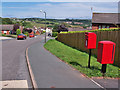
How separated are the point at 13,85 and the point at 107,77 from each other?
4.07m

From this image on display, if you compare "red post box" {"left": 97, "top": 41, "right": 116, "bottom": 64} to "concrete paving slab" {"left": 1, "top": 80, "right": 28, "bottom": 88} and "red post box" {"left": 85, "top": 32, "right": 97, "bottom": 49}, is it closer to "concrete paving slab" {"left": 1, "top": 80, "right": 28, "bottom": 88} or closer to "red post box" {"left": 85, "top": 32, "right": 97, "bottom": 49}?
"red post box" {"left": 85, "top": 32, "right": 97, "bottom": 49}

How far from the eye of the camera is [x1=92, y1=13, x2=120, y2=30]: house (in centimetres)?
3813

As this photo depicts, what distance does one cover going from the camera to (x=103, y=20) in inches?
1537

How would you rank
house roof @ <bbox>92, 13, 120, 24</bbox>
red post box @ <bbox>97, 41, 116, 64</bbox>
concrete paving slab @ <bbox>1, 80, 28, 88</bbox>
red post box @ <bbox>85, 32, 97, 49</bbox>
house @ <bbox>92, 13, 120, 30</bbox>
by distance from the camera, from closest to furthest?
1. concrete paving slab @ <bbox>1, 80, 28, 88</bbox>
2. red post box @ <bbox>97, 41, 116, 64</bbox>
3. red post box @ <bbox>85, 32, 97, 49</bbox>
4. house @ <bbox>92, 13, 120, 30</bbox>
5. house roof @ <bbox>92, 13, 120, 24</bbox>

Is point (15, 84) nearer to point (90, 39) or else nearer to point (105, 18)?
point (90, 39)

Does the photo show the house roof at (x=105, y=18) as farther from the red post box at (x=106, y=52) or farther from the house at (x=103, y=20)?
the red post box at (x=106, y=52)

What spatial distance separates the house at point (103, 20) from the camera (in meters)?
38.1

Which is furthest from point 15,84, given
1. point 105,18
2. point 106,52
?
point 105,18

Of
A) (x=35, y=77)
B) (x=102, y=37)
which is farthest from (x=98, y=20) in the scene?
(x=35, y=77)

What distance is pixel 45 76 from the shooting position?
7.52m

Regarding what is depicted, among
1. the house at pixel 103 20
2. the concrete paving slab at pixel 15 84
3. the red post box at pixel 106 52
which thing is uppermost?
the house at pixel 103 20

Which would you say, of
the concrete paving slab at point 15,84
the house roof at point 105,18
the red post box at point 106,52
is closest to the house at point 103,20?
the house roof at point 105,18

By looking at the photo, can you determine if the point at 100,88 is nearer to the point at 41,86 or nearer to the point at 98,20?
the point at 41,86

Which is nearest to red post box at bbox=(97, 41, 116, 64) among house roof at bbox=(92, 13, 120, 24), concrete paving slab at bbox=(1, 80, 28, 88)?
concrete paving slab at bbox=(1, 80, 28, 88)
